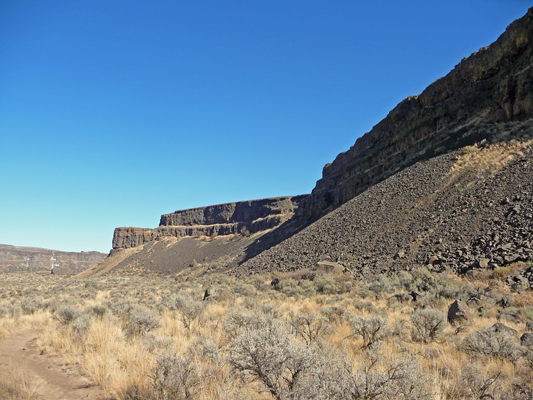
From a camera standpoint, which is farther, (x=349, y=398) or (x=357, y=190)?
(x=357, y=190)

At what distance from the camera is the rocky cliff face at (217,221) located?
273 ft

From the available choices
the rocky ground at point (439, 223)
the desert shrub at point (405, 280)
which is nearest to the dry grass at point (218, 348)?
the desert shrub at point (405, 280)

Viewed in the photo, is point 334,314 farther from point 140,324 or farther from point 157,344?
point 140,324

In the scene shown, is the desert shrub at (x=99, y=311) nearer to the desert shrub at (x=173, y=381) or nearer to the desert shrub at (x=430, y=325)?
the desert shrub at (x=173, y=381)

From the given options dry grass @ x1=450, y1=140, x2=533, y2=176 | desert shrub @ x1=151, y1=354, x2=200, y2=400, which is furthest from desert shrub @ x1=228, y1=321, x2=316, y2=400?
dry grass @ x1=450, y1=140, x2=533, y2=176

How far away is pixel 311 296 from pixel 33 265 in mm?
141727

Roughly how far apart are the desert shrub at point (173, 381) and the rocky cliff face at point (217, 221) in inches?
2751

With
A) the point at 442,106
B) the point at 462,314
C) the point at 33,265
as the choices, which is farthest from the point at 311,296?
the point at 33,265

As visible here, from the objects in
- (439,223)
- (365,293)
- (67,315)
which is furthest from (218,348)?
(439,223)

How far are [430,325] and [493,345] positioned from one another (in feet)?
5.87

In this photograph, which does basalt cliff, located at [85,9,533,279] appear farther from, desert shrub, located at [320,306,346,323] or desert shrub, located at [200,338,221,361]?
desert shrub, located at [200,338,221,361]

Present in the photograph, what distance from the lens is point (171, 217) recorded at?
114250 mm

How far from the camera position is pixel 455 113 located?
109ft

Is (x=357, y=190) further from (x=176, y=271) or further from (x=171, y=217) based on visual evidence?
(x=171, y=217)
